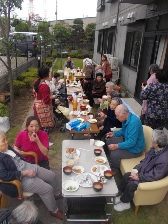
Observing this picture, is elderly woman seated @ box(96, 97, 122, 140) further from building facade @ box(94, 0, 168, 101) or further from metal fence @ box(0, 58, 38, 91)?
metal fence @ box(0, 58, 38, 91)

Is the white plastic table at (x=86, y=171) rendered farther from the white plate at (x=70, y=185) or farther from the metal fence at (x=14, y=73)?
the metal fence at (x=14, y=73)

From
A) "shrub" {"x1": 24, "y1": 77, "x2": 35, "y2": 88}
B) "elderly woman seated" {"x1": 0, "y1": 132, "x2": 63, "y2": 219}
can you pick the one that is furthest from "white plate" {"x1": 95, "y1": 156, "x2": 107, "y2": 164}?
"shrub" {"x1": 24, "y1": 77, "x2": 35, "y2": 88}

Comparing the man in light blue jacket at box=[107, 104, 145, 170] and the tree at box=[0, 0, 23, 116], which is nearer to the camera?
the man in light blue jacket at box=[107, 104, 145, 170]

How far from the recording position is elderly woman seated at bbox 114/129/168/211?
2.74 m

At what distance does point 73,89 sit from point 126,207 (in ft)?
15.0

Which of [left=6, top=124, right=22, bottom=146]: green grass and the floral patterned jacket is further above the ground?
the floral patterned jacket

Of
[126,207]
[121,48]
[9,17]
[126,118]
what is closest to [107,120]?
[126,118]

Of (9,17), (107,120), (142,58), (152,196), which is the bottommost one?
(152,196)

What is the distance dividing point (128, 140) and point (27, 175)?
5.93ft

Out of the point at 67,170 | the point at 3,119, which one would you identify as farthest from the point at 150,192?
the point at 3,119

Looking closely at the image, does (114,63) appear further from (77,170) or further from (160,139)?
(77,170)

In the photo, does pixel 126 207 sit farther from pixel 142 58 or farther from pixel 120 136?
pixel 142 58

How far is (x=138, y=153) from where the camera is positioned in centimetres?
364

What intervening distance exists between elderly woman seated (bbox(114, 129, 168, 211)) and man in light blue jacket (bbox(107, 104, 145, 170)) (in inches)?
19.2
